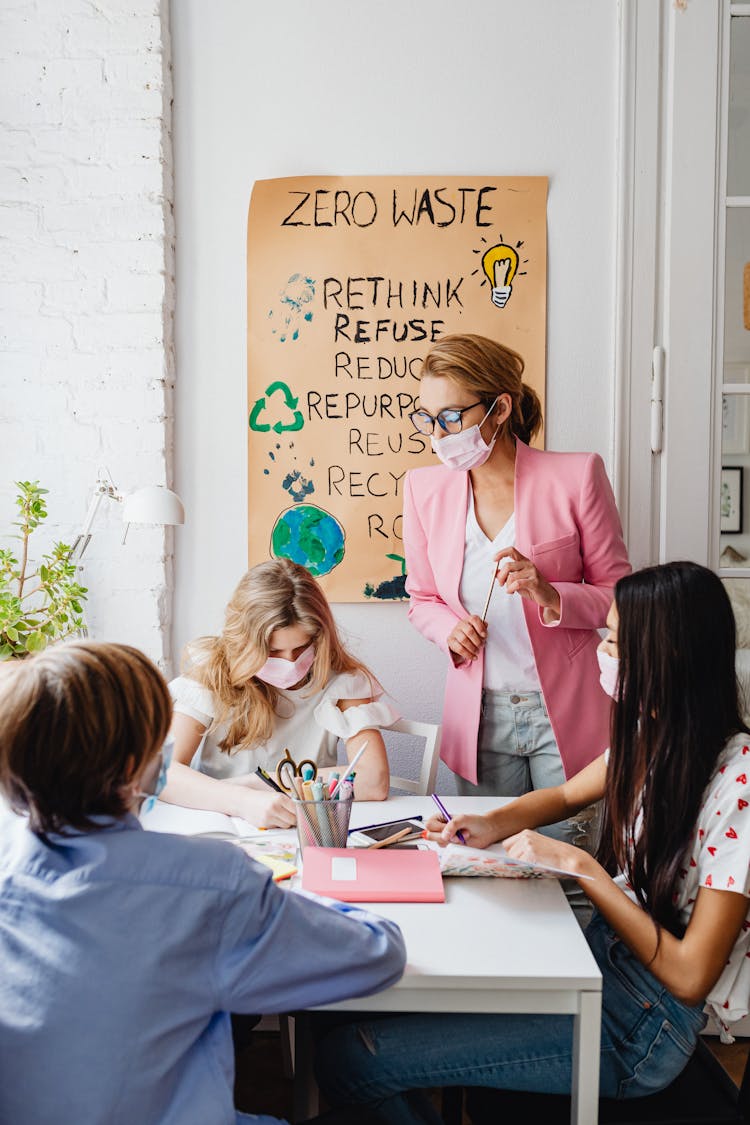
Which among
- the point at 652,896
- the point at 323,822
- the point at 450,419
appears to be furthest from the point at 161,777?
the point at 450,419

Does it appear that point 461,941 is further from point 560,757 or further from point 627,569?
point 627,569

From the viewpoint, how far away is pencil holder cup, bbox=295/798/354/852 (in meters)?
1.47

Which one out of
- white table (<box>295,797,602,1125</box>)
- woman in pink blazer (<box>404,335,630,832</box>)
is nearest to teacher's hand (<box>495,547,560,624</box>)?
woman in pink blazer (<box>404,335,630,832</box>)

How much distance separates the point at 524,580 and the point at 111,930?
113 centimetres

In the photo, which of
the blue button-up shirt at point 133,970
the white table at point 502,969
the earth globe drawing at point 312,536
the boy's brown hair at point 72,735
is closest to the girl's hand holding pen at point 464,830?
the white table at point 502,969

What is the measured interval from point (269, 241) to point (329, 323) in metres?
0.25

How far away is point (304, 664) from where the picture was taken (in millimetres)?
1922

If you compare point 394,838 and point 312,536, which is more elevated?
point 312,536

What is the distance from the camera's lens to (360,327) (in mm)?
2449

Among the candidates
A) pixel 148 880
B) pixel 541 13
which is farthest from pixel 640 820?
pixel 541 13

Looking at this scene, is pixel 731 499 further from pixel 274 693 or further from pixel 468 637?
pixel 274 693

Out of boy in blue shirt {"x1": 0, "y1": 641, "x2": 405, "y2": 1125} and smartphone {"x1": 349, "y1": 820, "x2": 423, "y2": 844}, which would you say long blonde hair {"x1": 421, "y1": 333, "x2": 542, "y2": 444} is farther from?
boy in blue shirt {"x1": 0, "y1": 641, "x2": 405, "y2": 1125}

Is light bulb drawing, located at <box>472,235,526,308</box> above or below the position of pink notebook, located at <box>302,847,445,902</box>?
Answer: above

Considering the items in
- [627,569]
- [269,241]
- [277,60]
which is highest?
[277,60]
